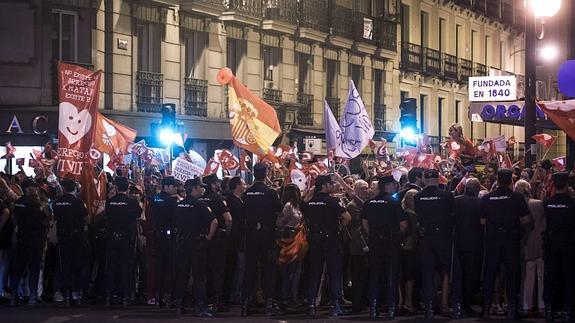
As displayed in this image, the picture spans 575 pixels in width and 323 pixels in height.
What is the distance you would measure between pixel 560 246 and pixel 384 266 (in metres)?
2.22

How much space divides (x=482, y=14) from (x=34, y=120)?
102 ft

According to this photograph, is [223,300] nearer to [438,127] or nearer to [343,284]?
[343,284]

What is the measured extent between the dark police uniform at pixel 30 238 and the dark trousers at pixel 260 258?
2930mm

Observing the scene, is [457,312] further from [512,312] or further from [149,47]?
[149,47]

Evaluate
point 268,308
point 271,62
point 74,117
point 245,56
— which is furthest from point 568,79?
point 271,62

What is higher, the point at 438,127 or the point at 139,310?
the point at 438,127

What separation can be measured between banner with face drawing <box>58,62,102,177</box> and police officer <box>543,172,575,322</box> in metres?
6.82

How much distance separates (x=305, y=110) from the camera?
1406 inches

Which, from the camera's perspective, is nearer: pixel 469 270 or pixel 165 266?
pixel 469 270

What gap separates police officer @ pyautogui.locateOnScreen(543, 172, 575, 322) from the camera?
44.3ft

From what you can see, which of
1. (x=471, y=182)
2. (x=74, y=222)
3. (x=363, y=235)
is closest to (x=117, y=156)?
(x=74, y=222)

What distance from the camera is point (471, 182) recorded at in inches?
555

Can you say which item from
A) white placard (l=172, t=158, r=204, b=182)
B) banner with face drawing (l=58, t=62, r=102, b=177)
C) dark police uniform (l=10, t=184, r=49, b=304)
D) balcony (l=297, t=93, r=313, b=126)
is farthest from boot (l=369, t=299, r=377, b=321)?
balcony (l=297, t=93, r=313, b=126)

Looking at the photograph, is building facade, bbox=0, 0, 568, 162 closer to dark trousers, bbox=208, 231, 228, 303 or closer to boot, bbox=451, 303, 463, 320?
dark trousers, bbox=208, 231, 228, 303
